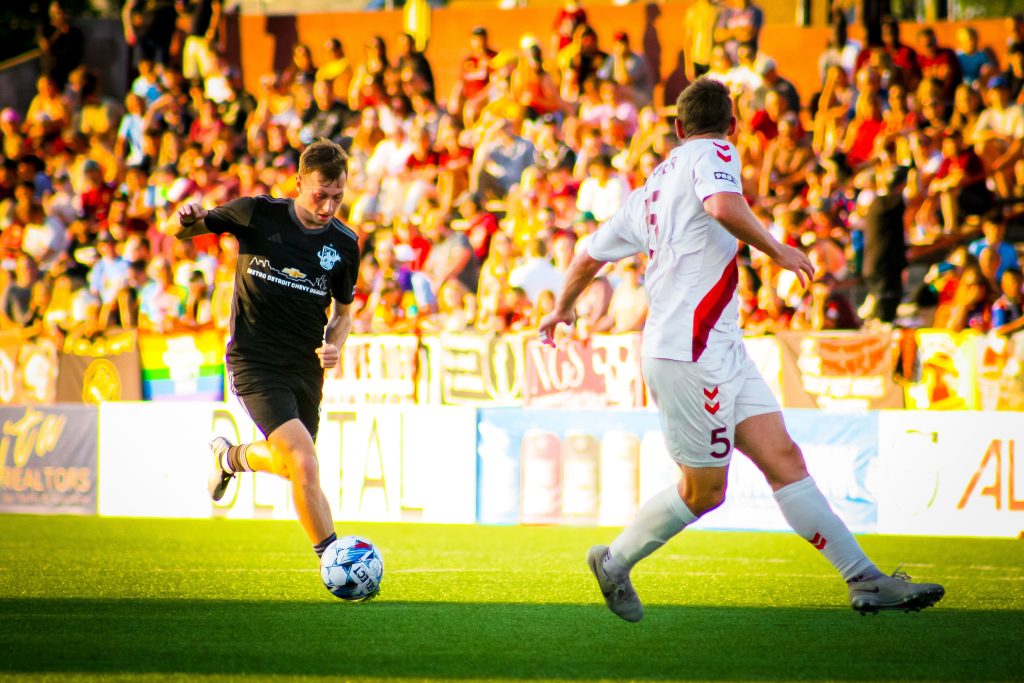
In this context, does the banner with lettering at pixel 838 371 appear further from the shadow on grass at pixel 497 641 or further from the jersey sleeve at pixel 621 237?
the jersey sleeve at pixel 621 237

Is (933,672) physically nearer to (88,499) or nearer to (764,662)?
(764,662)

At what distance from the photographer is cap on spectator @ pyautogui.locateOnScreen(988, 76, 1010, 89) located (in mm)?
15663

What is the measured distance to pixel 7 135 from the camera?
20.6 m

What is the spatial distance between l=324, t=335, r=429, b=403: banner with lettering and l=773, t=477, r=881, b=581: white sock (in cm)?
864

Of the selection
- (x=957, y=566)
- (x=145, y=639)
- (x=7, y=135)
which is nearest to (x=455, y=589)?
(x=145, y=639)

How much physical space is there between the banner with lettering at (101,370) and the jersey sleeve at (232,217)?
8.94 metres

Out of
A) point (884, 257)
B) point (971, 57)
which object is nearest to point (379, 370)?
point (884, 257)

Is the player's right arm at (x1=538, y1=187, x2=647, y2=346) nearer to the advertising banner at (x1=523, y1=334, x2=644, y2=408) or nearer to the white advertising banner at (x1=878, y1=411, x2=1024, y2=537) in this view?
the white advertising banner at (x1=878, y1=411, x2=1024, y2=537)

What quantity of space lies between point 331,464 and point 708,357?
7450 mm

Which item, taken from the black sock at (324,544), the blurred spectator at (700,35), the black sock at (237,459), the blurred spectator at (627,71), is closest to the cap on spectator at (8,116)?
the blurred spectator at (627,71)

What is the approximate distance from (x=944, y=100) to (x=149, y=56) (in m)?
11.6

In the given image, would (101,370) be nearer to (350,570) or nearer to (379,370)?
(379,370)

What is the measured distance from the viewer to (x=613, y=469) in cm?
1226

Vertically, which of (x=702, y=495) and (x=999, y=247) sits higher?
(x=999, y=247)
